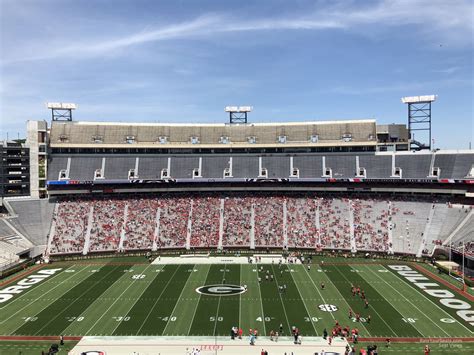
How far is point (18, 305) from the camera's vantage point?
3972 cm

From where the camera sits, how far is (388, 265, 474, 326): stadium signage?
36.9 metres

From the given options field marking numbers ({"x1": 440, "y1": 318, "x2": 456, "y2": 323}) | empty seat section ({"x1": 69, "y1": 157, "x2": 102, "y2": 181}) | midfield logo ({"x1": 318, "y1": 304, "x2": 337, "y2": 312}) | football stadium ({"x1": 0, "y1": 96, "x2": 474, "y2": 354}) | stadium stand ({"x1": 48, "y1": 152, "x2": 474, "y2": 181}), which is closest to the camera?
football stadium ({"x1": 0, "y1": 96, "x2": 474, "y2": 354})

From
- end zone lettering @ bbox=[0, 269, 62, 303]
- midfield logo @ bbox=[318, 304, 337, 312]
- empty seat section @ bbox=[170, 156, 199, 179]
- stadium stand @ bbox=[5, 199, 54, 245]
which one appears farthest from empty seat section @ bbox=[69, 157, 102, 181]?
midfield logo @ bbox=[318, 304, 337, 312]

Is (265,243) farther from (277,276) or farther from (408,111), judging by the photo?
(408,111)

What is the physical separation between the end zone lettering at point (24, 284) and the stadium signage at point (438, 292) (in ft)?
139

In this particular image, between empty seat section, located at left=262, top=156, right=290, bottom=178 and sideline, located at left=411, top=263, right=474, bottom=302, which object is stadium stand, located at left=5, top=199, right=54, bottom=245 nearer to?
empty seat section, located at left=262, top=156, right=290, bottom=178

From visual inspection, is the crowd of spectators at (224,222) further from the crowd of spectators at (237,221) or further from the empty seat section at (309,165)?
the empty seat section at (309,165)

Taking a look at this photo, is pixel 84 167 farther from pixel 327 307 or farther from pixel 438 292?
pixel 438 292

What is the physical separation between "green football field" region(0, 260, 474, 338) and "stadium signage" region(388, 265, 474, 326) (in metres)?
0.63

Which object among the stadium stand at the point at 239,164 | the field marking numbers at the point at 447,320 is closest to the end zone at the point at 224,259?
the stadium stand at the point at 239,164

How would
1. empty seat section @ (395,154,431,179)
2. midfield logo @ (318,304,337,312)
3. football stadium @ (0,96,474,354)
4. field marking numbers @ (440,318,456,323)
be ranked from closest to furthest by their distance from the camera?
football stadium @ (0,96,474,354), field marking numbers @ (440,318,456,323), midfield logo @ (318,304,337,312), empty seat section @ (395,154,431,179)

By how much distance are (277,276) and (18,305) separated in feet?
89.0

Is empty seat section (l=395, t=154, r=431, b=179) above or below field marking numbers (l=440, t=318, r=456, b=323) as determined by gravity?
above

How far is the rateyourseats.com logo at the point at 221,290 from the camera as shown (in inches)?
1674
